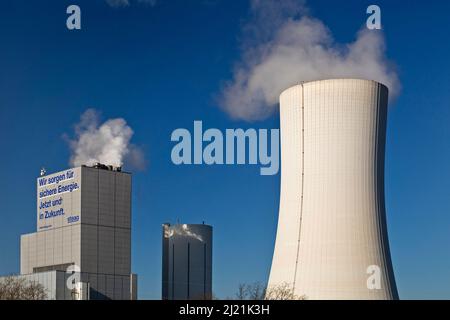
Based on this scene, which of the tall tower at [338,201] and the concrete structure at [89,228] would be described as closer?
the tall tower at [338,201]

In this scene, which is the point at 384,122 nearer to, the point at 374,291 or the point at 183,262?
the point at 374,291

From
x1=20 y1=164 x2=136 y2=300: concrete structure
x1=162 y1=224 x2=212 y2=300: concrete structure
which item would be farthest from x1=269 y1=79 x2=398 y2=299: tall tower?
x1=162 y1=224 x2=212 y2=300: concrete structure

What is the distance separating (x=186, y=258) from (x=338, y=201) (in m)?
68.1

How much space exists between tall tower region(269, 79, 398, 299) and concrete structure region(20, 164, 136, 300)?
39193mm

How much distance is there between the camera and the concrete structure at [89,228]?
75688 millimetres

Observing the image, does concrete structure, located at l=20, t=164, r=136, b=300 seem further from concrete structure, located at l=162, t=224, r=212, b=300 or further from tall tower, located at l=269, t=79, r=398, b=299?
tall tower, located at l=269, t=79, r=398, b=299

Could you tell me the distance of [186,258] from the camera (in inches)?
4090

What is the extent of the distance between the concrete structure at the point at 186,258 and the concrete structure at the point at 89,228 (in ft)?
74.6

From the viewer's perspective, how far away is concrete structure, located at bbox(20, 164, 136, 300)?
75688mm

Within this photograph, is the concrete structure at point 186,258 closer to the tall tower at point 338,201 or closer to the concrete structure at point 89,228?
the concrete structure at point 89,228

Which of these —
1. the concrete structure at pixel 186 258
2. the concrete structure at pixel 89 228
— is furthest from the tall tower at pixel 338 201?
the concrete structure at pixel 186 258

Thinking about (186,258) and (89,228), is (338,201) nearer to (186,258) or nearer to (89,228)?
(89,228)

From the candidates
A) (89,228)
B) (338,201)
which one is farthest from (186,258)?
(338,201)
